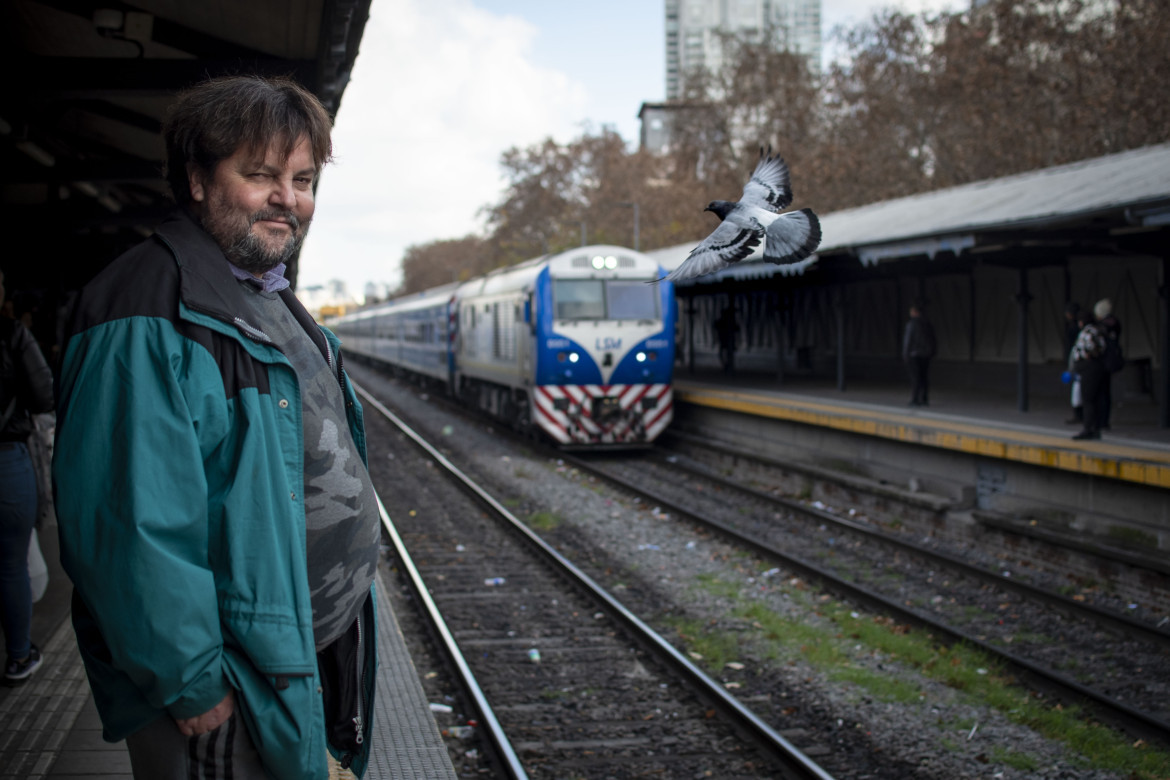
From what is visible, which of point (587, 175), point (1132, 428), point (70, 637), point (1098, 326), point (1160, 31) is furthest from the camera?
point (587, 175)

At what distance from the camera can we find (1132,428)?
11.4 metres

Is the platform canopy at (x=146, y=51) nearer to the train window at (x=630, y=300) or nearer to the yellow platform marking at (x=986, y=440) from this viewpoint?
the yellow platform marking at (x=986, y=440)

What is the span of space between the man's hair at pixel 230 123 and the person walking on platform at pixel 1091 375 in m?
9.83

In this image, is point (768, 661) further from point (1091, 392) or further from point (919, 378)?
point (919, 378)

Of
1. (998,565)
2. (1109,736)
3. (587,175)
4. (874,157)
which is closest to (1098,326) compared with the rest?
(998,565)

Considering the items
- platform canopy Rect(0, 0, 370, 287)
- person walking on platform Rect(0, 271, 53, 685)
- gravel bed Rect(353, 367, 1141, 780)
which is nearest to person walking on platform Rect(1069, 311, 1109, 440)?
gravel bed Rect(353, 367, 1141, 780)

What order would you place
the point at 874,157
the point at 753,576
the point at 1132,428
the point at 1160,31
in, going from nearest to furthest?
the point at 753,576 < the point at 1132,428 < the point at 1160,31 < the point at 874,157

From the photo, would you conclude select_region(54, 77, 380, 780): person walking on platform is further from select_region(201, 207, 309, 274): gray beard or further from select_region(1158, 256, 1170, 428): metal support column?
select_region(1158, 256, 1170, 428): metal support column

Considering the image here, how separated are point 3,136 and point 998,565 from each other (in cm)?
872

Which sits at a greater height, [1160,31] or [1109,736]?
[1160,31]

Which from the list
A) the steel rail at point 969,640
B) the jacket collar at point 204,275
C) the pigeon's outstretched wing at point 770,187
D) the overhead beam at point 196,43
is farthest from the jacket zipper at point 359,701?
the overhead beam at point 196,43

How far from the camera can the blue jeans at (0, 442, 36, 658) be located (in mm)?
4191

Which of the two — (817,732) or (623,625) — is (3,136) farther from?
(817,732)

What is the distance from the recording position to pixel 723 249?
235 cm
